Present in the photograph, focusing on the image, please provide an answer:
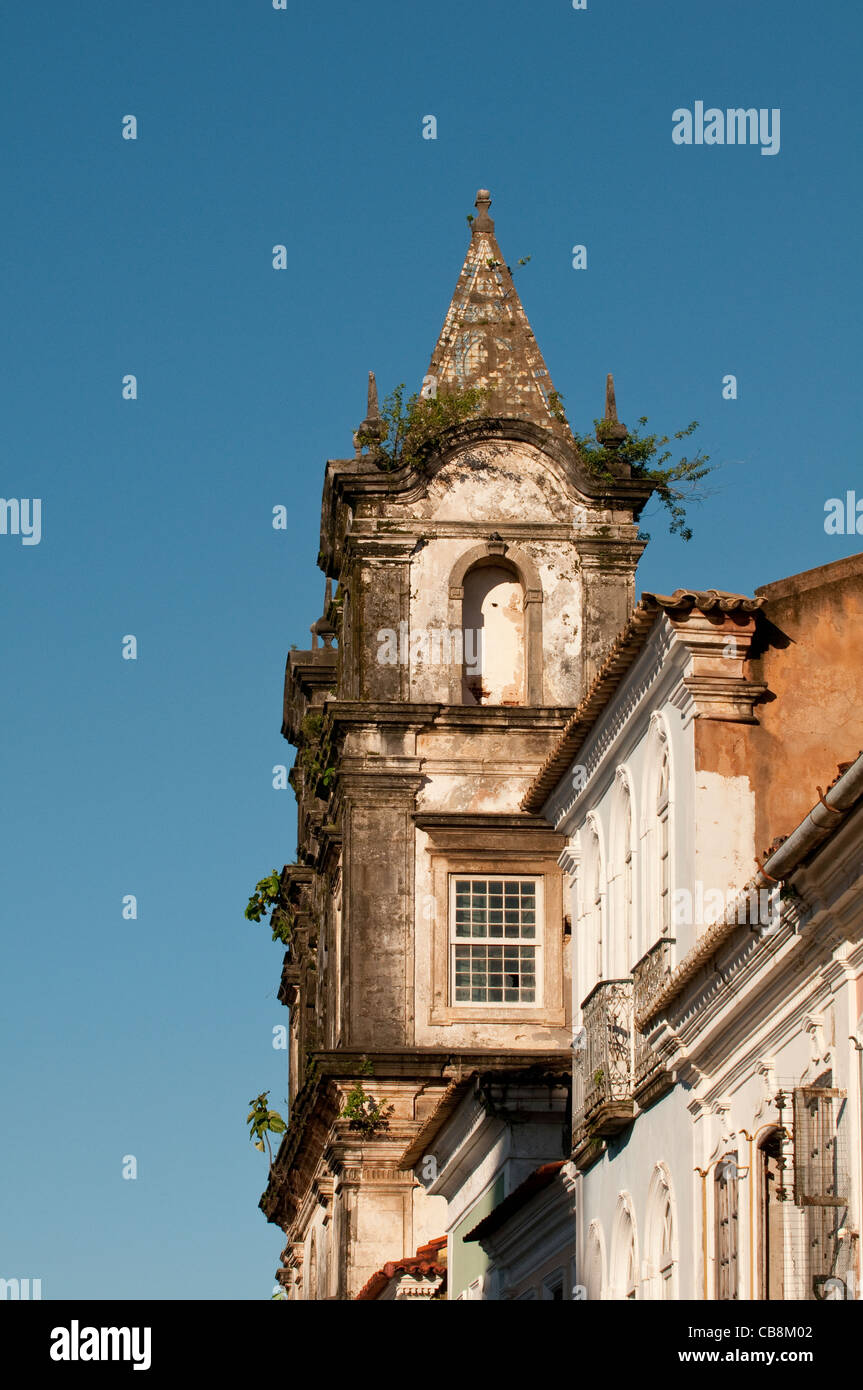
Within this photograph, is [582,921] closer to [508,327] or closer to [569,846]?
[569,846]

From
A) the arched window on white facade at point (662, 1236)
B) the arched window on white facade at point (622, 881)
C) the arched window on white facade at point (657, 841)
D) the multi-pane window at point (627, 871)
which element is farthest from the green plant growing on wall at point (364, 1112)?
the arched window on white facade at point (662, 1236)

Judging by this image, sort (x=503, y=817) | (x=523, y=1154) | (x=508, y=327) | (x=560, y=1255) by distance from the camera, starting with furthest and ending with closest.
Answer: (x=508, y=327)
(x=503, y=817)
(x=523, y=1154)
(x=560, y=1255)

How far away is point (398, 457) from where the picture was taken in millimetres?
40156

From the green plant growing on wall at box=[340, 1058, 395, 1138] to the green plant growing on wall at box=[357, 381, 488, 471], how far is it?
903 centimetres

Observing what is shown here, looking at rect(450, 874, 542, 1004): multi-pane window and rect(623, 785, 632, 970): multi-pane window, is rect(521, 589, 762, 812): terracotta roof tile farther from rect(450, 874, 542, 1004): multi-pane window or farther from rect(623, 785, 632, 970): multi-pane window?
rect(450, 874, 542, 1004): multi-pane window

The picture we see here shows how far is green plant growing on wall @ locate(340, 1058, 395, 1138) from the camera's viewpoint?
123ft

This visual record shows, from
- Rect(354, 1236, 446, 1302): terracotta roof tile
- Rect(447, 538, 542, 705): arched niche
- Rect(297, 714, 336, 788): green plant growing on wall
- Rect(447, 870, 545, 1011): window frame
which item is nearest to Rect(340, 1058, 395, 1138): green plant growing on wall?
Rect(447, 870, 545, 1011): window frame

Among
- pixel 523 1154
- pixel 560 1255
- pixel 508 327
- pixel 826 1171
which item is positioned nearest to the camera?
pixel 826 1171

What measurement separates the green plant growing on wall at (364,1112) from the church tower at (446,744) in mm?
35

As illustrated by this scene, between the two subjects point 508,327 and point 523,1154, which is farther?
point 508,327

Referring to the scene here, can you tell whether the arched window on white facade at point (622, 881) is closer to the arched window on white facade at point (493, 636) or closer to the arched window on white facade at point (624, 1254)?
the arched window on white facade at point (624, 1254)

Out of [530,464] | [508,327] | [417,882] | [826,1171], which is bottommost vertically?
[826,1171]

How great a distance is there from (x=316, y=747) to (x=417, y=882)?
476 centimetres

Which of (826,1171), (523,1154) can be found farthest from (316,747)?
(826,1171)
